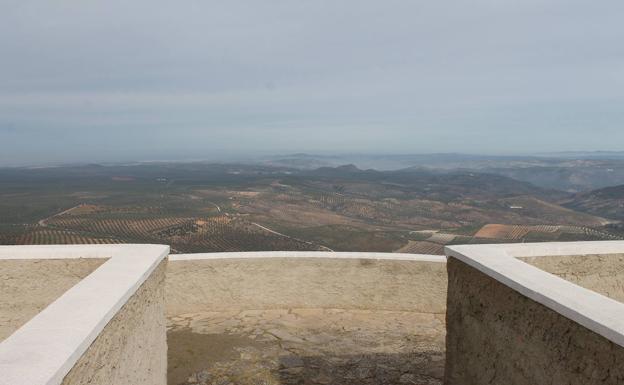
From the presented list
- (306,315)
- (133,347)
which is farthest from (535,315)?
(306,315)

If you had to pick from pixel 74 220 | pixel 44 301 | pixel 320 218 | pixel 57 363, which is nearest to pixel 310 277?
pixel 44 301

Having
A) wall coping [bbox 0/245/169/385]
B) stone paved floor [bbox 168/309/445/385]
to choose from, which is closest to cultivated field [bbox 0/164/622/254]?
stone paved floor [bbox 168/309/445/385]

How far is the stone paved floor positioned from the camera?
16.0 ft

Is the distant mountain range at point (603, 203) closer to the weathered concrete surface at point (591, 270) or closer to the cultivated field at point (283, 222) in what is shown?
the cultivated field at point (283, 222)

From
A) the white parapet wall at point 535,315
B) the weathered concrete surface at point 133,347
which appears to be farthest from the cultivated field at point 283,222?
the weathered concrete surface at point 133,347

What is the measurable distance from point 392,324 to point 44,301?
14.1 feet

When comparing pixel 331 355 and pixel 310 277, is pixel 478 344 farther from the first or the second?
pixel 310 277

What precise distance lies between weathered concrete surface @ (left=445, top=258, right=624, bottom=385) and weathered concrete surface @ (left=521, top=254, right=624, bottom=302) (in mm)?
813

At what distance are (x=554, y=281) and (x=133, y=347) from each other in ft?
10.2

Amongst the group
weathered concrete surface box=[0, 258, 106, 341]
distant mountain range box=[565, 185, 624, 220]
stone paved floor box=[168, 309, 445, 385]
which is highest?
weathered concrete surface box=[0, 258, 106, 341]

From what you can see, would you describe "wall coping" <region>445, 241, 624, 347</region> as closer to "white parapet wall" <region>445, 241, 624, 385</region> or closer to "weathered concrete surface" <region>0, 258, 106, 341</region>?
"white parapet wall" <region>445, 241, 624, 385</region>

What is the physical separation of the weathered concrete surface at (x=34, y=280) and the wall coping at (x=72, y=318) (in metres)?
0.07

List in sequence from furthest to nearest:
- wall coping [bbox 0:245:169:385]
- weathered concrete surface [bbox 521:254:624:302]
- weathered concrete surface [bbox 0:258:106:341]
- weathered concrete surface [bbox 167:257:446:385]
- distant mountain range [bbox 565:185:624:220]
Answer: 1. distant mountain range [bbox 565:185:624:220]
2. weathered concrete surface [bbox 167:257:446:385]
3. weathered concrete surface [bbox 0:258:106:341]
4. weathered concrete surface [bbox 521:254:624:302]
5. wall coping [bbox 0:245:169:385]

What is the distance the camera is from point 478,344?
361cm
